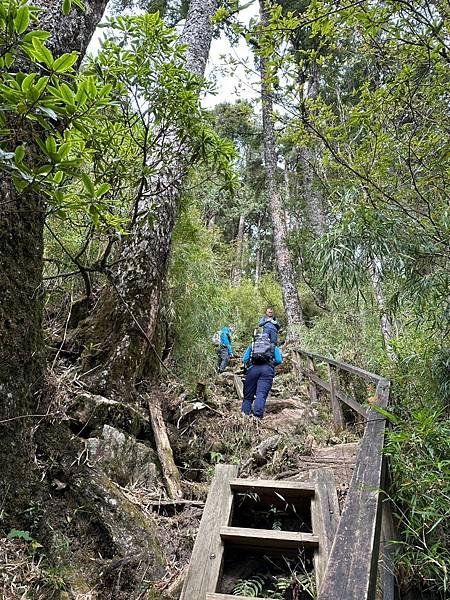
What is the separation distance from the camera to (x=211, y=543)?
2.14 m

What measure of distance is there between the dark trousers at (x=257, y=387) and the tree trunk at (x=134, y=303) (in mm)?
1998

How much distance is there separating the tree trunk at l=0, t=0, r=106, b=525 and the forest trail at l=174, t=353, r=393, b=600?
98 centimetres

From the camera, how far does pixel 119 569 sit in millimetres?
2076

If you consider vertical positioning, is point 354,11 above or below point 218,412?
above

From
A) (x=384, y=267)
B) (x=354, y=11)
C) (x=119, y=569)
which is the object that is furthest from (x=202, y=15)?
(x=119, y=569)

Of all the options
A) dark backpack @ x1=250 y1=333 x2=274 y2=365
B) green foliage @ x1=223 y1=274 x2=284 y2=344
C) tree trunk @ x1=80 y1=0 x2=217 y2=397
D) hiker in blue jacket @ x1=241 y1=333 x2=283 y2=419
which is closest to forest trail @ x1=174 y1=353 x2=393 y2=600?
tree trunk @ x1=80 y1=0 x2=217 y2=397

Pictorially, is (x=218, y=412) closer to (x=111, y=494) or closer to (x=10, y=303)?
(x=111, y=494)

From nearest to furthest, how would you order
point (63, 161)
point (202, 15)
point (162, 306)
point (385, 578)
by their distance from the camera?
point (63, 161)
point (385, 578)
point (162, 306)
point (202, 15)

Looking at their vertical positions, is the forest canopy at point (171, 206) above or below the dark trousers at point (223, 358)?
above

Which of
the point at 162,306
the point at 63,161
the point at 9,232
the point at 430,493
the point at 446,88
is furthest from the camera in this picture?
the point at 162,306

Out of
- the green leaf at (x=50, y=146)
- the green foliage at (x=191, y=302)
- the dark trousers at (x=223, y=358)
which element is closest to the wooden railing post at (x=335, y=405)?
the green foliage at (x=191, y=302)

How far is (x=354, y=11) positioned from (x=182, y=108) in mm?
1206

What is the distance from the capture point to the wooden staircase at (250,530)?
6.38 ft

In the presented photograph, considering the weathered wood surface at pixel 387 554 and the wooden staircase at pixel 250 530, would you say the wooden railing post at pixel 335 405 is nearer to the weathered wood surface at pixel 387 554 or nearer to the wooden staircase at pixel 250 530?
the wooden staircase at pixel 250 530
